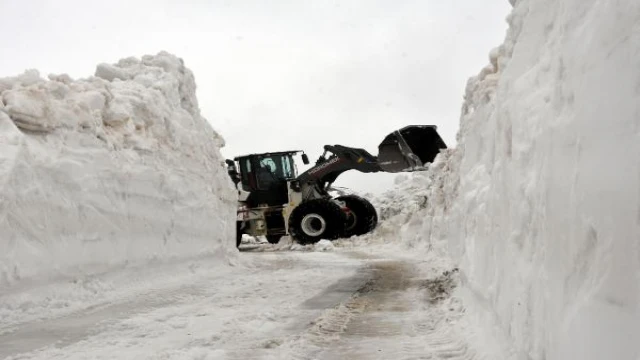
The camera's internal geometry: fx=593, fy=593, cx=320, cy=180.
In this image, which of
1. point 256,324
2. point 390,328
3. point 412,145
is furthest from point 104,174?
point 412,145

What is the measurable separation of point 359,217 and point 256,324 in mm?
15038

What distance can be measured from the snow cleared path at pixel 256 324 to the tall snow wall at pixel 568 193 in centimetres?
86

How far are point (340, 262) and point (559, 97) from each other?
9.81 meters

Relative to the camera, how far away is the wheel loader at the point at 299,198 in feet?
61.5

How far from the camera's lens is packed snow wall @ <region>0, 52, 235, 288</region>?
6406mm

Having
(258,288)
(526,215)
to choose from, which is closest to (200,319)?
(258,288)

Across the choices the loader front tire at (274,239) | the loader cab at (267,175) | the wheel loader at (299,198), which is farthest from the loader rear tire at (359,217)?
the loader front tire at (274,239)

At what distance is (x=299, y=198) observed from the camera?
64.2ft

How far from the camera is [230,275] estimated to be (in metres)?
9.84

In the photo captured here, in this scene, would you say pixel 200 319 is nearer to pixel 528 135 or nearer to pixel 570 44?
pixel 528 135

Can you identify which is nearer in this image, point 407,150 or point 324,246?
point 407,150

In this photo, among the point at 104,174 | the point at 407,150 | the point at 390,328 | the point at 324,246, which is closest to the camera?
the point at 390,328

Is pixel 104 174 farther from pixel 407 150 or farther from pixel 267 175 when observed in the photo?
pixel 267 175

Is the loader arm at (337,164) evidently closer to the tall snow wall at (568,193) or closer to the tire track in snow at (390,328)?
the tire track in snow at (390,328)
